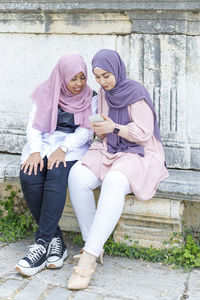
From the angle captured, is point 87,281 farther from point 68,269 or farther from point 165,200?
point 165,200

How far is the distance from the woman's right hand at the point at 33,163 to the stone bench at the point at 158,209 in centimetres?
28

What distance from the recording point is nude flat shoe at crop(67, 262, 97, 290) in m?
2.52

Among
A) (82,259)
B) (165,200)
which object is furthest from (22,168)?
(165,200)

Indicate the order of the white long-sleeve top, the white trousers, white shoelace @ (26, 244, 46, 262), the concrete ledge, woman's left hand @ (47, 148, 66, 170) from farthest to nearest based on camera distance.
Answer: the concrete ledge < the white long-sleeve top < woman's left hand @ (47, 148, 66, 170) < white shoelace @ (26, 244, 46, 262) < the white trousers

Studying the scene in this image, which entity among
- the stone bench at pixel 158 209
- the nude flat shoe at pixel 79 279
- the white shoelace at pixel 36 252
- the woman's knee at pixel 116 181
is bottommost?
the nude flat shoe at pixel 79 279

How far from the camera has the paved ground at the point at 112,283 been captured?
248 centimetres

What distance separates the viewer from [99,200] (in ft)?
8.66

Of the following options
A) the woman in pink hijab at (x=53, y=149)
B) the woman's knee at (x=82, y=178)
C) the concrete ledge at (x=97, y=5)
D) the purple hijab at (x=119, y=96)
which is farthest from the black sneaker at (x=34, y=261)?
the concrete ledge at (x=97, y=5)

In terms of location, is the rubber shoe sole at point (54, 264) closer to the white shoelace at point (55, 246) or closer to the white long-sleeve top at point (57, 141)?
the white shoelace at point (55, 246)

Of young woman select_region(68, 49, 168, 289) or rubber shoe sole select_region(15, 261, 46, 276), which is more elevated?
young woman select_region(68, 49, 168, 289)

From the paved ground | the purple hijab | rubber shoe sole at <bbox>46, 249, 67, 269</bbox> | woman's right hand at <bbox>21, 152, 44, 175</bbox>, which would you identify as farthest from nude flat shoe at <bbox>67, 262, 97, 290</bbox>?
the purple hijab

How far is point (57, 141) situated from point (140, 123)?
0.68m

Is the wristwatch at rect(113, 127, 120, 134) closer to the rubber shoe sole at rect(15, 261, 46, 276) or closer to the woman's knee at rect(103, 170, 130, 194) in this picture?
the woman's knee at rect(103, 170, 130, 194)

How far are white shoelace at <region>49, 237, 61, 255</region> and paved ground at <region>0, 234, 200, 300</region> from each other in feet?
0.40
